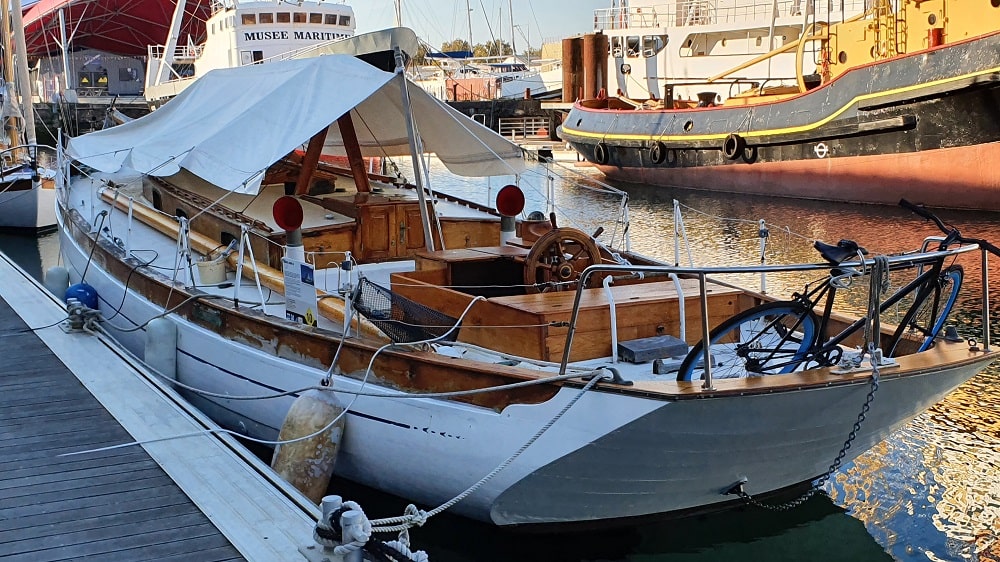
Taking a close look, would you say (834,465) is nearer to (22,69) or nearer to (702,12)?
(22,69)

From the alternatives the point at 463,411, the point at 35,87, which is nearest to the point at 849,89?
the point at 463,411

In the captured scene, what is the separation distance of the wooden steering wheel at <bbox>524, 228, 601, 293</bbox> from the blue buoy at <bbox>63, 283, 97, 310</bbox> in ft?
20.2

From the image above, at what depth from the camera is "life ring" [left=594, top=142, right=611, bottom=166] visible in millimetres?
33875

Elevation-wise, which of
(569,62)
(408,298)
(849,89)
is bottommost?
(408,298)

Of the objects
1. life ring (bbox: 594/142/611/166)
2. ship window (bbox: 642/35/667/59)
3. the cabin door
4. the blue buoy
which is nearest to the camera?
the cabin door

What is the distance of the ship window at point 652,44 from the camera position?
141ft

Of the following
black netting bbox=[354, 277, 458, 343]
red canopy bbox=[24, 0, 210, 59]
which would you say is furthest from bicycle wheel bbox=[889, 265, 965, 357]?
red canopy bbox=[24, 0, 210, 59]

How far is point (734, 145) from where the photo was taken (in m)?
28.0

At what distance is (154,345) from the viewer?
9.30m

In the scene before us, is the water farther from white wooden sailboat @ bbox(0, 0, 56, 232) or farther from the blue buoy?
white wooden sailboat @ bbox(0, 0, 56, 232)

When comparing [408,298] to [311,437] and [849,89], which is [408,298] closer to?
[311,437]

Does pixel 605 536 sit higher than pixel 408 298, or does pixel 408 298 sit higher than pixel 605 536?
pixel 408 298

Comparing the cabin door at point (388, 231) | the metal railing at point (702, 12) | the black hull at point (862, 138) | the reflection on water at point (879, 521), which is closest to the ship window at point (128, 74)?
the metal railing at point (702, 12)

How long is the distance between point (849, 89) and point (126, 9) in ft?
173
